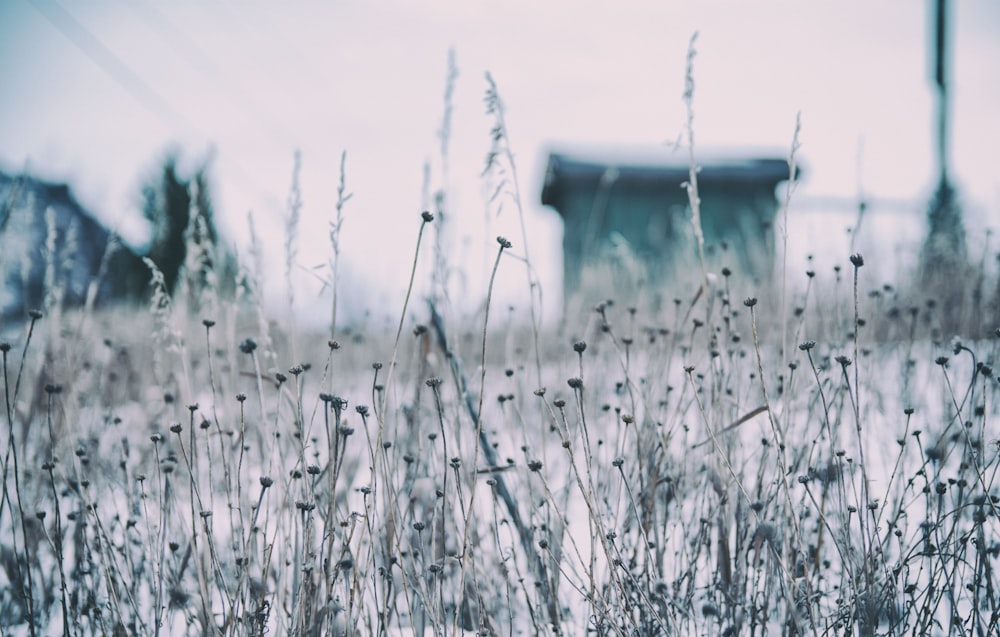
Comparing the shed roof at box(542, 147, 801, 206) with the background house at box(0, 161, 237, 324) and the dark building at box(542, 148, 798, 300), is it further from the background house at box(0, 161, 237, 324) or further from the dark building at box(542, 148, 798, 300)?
the background house at box(0, 161, 237, 324)

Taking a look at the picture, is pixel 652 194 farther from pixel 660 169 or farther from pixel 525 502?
pixel 525 502

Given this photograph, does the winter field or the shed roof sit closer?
the winter field

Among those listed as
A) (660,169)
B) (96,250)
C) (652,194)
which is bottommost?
(96,250)

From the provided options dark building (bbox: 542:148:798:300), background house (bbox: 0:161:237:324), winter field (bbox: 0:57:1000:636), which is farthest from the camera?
dark building (bbox: 542:148:798:300)

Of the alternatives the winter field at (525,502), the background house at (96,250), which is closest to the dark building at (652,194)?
the background house at (96,250)

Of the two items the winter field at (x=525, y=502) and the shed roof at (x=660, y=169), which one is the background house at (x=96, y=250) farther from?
the shed roof at (x=660, y=169)

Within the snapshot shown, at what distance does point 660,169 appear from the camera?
11.3m

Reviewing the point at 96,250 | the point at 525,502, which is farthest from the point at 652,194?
the point at 525,502

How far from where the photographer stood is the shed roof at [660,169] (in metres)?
11.1

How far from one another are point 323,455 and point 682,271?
3970mm

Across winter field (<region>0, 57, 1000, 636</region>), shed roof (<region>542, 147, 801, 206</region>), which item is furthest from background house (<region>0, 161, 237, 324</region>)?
shed roof (<region>542, 147, 801, 206</region>)

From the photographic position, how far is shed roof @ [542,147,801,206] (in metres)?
11.1

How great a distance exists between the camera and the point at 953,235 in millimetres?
5352

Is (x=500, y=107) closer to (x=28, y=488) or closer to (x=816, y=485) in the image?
(x=816, y=485)
